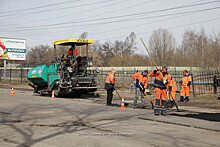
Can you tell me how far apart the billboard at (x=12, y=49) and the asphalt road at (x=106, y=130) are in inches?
1183

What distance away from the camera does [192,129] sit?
307 inches

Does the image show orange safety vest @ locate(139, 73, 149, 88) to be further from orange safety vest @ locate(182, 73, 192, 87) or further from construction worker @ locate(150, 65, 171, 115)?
orange safety vest @ locate(182, 73, 192, 87)

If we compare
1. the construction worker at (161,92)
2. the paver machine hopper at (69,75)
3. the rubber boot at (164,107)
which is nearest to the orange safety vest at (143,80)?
the construction worker at (161,92)

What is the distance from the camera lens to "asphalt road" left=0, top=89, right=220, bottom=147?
20.5 feet

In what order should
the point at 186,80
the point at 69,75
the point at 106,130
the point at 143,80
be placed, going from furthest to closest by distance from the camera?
the point at 69,75, the point at 186,80, the point at 143,80, the point at 106,130

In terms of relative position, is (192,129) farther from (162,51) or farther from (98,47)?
(98,47)

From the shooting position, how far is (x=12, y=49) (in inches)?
1535

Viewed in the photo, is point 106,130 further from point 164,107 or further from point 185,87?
point 185,87

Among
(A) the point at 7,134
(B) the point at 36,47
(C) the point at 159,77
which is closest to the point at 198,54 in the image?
(C) the point at 159,77

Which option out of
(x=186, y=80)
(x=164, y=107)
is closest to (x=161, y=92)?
(x=164, y=107)

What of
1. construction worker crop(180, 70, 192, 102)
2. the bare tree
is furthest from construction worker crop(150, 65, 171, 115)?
the bare tree

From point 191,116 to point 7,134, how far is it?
6.21 meters

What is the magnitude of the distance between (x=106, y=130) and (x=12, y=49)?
34.6 meters

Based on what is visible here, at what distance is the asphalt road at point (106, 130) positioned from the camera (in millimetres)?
6234
